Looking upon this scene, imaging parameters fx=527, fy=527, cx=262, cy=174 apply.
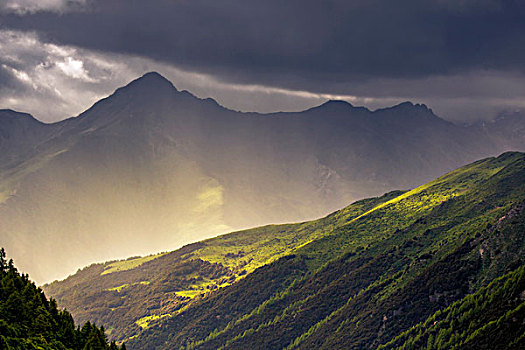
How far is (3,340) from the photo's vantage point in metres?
90.6

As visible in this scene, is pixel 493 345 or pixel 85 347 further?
pixel 493 345

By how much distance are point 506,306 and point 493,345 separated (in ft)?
79.5

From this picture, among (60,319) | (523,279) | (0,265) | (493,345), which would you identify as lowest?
(493,345)

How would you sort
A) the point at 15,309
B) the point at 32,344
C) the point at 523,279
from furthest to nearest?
1. the point at 523,279
2. the point at 15,309
3. the point at 32,344

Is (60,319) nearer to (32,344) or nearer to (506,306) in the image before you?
(32,344)

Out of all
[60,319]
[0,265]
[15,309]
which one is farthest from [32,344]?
[0,265]

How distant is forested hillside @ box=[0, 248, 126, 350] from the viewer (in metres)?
97.8

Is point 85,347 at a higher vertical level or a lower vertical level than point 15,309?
lower

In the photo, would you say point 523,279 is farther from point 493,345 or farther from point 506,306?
point 493,345

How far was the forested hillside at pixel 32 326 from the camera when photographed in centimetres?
9775

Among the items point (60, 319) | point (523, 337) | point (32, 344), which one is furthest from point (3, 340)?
point (523, 337)

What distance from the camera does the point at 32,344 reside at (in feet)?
320

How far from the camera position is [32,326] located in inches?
4437

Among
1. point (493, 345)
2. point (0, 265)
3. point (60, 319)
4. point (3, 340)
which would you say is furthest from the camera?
point (493, 345)
